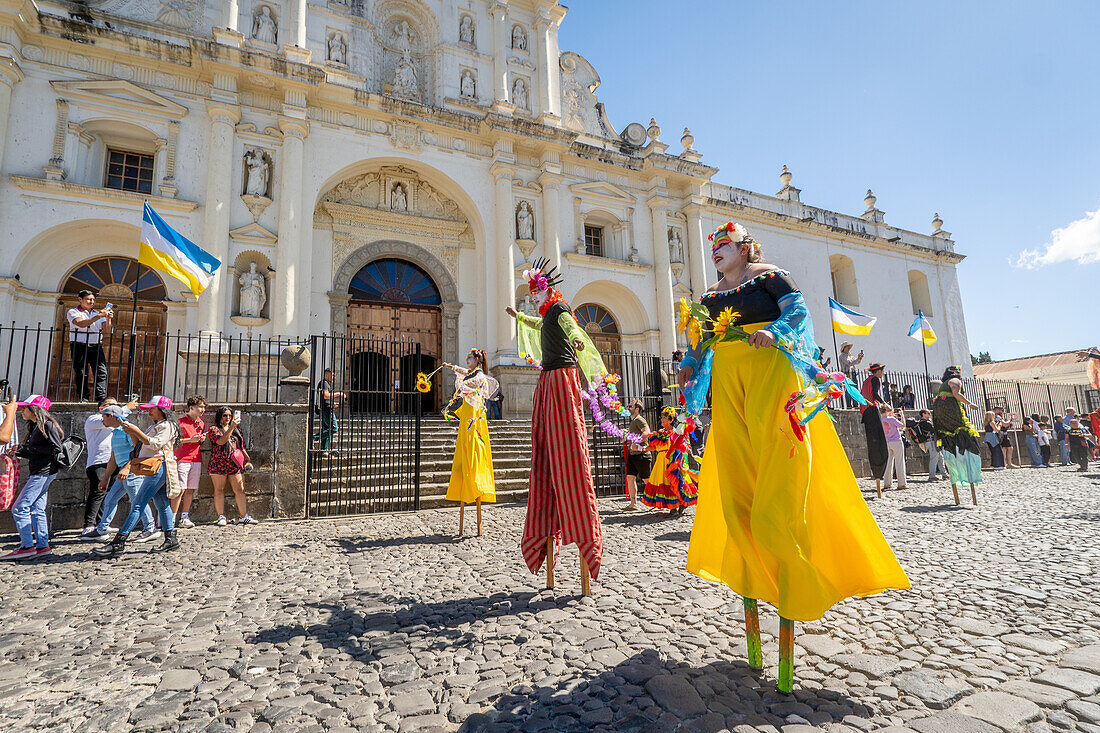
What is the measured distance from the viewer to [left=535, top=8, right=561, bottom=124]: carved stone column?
16.4 m

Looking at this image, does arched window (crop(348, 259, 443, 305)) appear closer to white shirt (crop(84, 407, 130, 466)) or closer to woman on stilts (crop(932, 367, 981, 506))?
white shirt (crop(84, 407, 130, 466))

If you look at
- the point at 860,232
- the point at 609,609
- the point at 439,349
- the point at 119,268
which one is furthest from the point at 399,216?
the point at 860,232

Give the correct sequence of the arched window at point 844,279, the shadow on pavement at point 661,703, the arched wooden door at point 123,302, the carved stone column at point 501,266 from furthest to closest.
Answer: the arched window at point 844,279, the carved stone column at point 501,266, the arched wooden door at point 123,302, the shadow on pavement at point 661,703

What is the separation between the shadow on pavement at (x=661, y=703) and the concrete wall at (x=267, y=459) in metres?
6.27

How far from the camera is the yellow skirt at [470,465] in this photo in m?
5.75

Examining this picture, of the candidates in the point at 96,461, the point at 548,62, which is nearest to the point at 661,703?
the point at 96,461

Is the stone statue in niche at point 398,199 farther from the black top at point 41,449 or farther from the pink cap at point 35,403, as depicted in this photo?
the black top at point 41,449

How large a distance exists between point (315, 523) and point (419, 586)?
3.75 m

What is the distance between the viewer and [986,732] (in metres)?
1.86

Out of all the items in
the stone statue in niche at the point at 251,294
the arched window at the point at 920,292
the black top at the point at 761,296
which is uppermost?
the arched window at the point at 920,292

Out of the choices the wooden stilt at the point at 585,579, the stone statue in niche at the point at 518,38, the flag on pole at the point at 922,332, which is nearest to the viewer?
the wooden stilt at the point at 585,579

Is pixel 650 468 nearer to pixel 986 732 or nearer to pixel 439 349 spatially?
pixel 986 732

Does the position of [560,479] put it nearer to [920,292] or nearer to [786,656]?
[786,656]

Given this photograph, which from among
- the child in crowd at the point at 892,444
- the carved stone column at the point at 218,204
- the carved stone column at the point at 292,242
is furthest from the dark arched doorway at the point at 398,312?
the child in crowd at the point at 892,444
